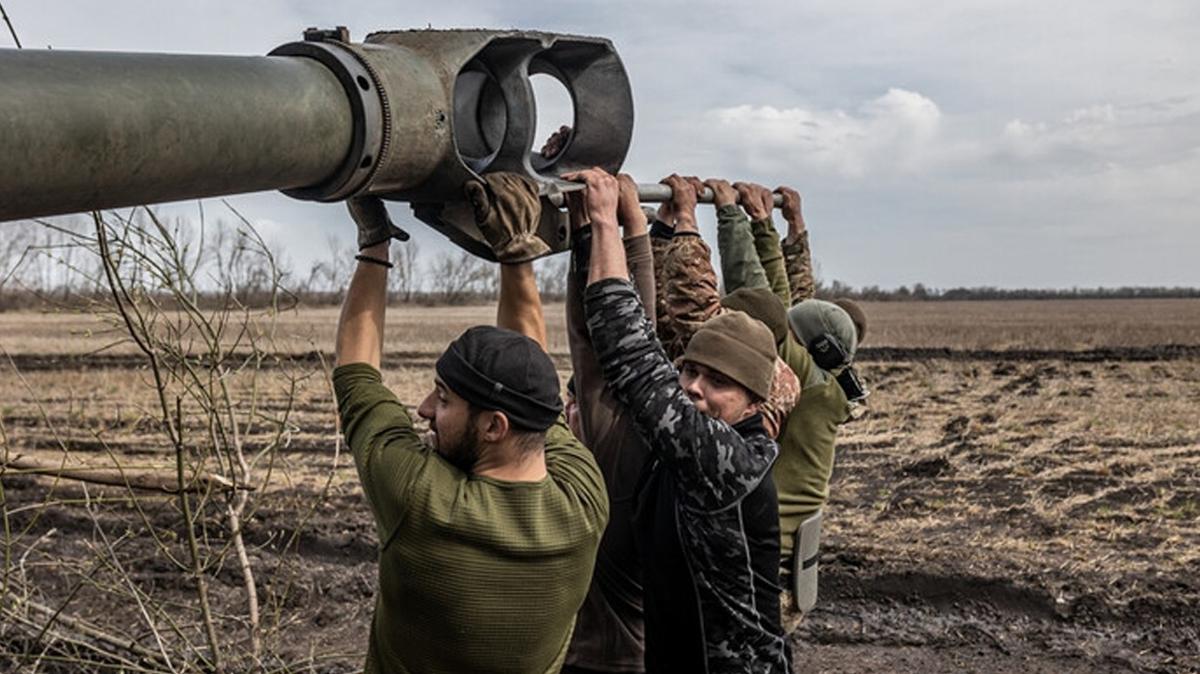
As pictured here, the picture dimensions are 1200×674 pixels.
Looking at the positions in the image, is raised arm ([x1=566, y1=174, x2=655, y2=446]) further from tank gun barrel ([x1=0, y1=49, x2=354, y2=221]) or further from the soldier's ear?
tank gun barrel ([x1=0, y1=49, x2=354, y2=221])

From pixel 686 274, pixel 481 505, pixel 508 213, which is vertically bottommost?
pixel 481 505

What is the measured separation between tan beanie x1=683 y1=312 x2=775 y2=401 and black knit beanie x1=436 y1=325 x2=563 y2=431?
1.90ft

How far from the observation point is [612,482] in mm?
3383

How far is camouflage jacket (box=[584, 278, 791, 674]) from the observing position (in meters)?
2.90

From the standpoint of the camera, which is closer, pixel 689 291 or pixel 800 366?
pixel 689 291

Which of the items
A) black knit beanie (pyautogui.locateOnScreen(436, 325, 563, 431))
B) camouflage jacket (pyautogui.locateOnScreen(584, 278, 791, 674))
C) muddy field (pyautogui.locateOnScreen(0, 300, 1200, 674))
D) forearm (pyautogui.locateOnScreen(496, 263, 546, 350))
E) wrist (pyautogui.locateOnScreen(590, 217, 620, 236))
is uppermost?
wrist (pyautogui.locateOnScreen(590, 217, 620, 236))

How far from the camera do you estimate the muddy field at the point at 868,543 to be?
5.79 meters

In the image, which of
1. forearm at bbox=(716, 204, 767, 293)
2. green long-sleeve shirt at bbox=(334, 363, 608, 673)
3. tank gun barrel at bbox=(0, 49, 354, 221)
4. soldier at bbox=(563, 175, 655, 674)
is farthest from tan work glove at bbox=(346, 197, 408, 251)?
forearm at bbox=(716, 204, 767, 293)

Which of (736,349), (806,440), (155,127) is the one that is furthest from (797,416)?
(155,127)

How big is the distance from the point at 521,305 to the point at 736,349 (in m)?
0.52

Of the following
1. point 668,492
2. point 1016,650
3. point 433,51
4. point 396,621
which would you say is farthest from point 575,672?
point 1016,650

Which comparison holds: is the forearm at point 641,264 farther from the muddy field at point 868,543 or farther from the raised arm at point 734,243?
the muddy field at point 868,543

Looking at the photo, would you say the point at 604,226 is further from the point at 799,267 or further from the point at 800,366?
the point at 799,267

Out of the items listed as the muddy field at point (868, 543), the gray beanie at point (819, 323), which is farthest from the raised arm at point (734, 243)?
the muddy field at point (868, 543)
